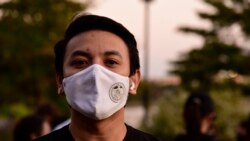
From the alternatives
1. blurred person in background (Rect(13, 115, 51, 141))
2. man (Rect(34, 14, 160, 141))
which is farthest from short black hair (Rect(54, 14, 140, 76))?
blurred person in background (Rect(13, 115, 51, 141))

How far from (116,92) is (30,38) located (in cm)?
2981

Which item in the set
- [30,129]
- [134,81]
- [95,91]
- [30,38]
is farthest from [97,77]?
[30,38]

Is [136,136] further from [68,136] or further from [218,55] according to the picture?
[218,55]

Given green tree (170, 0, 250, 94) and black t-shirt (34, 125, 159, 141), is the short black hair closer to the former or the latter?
black t-shirt (34, 125, 159, 141)

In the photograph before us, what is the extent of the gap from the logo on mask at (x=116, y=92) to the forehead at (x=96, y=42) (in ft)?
0.48

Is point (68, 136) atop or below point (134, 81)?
below

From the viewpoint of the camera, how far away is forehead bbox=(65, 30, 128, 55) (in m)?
3.32

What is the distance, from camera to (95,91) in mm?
3264

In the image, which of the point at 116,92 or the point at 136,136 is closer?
the point at 116,92

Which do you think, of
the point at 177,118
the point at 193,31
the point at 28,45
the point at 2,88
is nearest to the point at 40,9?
the point at 28,45

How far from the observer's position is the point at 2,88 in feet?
111

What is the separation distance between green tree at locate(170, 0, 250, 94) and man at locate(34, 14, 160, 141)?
33519 mm

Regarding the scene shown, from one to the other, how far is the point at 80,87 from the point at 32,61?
99.2 feet

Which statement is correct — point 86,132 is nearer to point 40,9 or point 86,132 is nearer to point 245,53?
point 40,9
